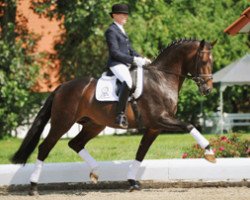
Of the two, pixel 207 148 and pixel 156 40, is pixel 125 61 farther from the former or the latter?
pixel 156 40

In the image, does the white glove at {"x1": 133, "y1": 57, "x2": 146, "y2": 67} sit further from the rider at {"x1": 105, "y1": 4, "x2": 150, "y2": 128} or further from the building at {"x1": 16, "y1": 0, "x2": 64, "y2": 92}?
the building at {"x1": 16, "y1": 0, "x2": 64, "y2": 92}

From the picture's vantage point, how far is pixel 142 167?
10.6 meters

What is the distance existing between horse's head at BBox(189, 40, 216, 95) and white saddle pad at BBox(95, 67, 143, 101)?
0.85 meters

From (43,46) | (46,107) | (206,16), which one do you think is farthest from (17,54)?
(46,107)

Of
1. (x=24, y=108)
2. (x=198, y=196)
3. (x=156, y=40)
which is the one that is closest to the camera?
(x=198, y=196)

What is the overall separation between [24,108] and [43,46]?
479 centimetres

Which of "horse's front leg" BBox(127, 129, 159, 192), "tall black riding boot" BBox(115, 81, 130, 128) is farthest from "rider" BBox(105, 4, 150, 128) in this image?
"horse's front leg" BBox(127, 129, 159, 192)

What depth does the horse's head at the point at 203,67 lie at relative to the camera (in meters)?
9.97

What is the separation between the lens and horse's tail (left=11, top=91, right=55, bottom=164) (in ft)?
34.3

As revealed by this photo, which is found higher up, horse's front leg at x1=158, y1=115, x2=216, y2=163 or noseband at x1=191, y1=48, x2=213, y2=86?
noseband at x1=191, y1=48, x2=213, y2=86

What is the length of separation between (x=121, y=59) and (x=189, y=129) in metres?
→ 1.46

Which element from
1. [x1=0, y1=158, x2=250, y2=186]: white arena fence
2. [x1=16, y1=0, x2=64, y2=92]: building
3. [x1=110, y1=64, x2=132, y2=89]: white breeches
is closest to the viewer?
[x1=110, y1=64, x2=132, y2=89]: white breeches

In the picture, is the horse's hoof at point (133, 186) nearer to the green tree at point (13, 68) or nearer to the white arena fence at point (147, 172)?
the white arena fence at point (147, 172)

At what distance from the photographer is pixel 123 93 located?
9.92 meters
